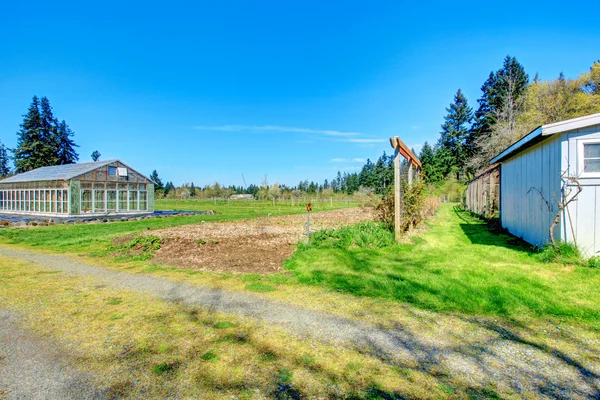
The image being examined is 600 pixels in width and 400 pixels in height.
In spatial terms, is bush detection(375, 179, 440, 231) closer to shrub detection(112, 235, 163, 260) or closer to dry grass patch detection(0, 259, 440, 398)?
shrub detection(112, 235, 163, 260)

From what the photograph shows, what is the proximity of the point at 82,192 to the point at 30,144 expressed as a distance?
30559 millimetres

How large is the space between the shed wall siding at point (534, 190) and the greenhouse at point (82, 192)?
2664 cm

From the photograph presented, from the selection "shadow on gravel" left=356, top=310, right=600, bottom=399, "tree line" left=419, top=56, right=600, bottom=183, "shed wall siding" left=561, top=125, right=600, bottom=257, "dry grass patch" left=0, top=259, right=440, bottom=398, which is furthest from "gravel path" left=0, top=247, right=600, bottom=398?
"tree line" left=419, top=56, right=600, bottom=183

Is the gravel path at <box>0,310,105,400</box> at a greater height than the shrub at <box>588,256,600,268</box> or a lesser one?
lesser

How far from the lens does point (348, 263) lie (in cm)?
674

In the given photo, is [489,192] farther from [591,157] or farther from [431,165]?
[431,165]

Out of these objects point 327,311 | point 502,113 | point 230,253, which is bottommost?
point 327,311

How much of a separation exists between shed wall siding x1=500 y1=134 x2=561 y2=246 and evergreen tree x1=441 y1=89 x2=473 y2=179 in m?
48.7

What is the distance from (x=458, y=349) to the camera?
3.13m

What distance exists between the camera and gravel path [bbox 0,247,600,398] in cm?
256

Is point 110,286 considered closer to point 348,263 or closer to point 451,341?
point 348,263

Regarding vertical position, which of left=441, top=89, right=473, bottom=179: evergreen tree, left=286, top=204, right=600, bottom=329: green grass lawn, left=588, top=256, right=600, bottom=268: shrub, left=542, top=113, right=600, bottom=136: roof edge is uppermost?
left=441, top=89, right=473, bottom=179: evergreen tree

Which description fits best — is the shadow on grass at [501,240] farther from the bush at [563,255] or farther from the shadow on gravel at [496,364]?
the shadow on gravel at [496,364]

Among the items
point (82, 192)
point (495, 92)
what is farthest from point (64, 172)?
point (495, 92)
